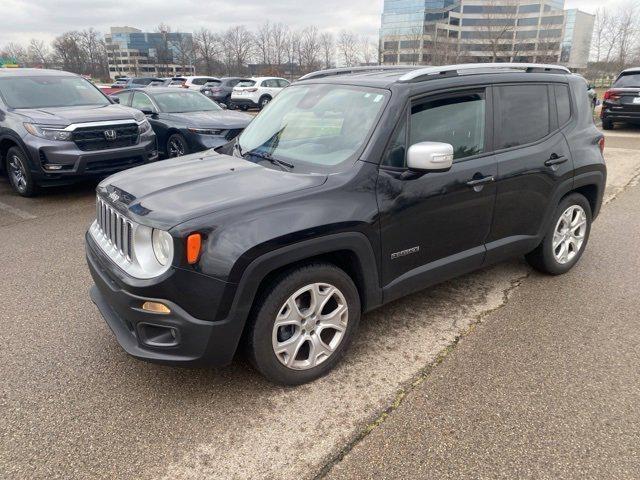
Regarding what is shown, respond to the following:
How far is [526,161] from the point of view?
3598 mm

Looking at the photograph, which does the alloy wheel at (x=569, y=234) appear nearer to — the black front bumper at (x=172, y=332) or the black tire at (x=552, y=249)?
the black tire at (x=552, y=249)

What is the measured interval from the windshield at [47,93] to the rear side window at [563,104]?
6.78 m

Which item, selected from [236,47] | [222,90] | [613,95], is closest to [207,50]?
[236,47]

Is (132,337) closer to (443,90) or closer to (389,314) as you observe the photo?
(389,314)

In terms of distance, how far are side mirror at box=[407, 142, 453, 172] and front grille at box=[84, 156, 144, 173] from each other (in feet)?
17.7

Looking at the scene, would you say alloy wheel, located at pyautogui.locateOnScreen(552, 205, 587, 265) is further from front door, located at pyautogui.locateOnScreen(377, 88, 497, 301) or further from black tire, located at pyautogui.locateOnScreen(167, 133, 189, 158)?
black tire, located at pyautogui.locateOnScreen(167, 133, 189, 158)

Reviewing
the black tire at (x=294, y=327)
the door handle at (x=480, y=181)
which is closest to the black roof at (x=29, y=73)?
the black tire at (x=294, y=327)

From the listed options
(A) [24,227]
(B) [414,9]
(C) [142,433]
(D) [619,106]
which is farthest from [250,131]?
(B) [414,9]

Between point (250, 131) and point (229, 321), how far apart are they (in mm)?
1972

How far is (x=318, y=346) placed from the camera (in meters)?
2.82

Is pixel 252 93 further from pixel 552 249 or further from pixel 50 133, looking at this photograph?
pixel 552 249

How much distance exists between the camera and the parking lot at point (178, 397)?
7.54ft

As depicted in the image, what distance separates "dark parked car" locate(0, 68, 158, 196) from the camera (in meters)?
6.53

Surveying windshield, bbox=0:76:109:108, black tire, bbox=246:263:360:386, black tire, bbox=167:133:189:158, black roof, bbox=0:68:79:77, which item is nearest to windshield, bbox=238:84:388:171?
black tire, bbox=246:263:360:386
